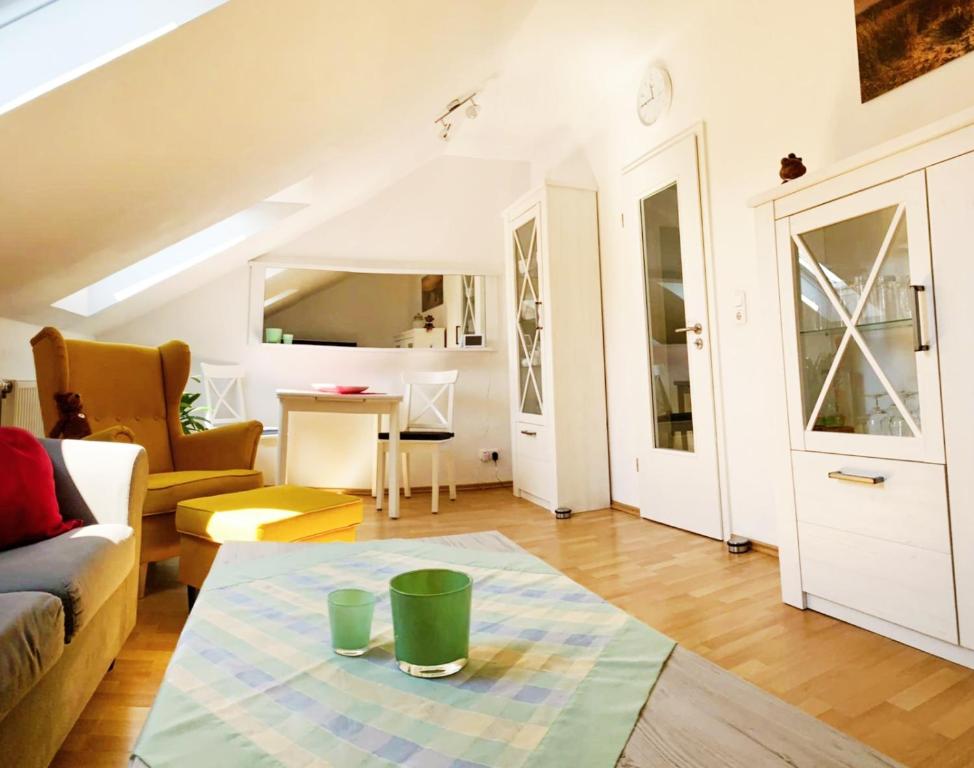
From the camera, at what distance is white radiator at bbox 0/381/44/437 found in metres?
2.40

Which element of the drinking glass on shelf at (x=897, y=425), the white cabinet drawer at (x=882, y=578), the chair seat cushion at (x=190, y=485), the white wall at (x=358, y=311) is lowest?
the white cabinet drawer at (x=882, y=578)

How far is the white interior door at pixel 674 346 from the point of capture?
2.65m

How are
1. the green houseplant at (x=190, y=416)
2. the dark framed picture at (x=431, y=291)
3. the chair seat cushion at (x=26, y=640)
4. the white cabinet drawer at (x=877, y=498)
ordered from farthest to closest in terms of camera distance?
the dark framed picture at (x=431, y=291), the green houseplant at (x=190, y=416), the white cabinet drawer at (x=877, y=498), the chair seat cushion at (x=26, y=640)

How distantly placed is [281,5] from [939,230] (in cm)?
190

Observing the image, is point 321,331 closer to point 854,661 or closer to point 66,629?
point 66,629

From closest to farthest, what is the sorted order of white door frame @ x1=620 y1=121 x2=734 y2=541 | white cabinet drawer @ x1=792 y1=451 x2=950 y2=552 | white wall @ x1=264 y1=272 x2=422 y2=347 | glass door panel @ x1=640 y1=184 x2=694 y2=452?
white cabinet drawer @ x1=792 y1=451 x2=950 y2=552 → white door frame @ x1=620 y1=121 x2=734 y2=541 → glass door panel @ x1=640 y1=184 x2=694 y2=452 → white wall @ x1=264 y1=272 x2=422 y2=347

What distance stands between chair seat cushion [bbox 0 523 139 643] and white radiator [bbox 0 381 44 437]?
1437mm

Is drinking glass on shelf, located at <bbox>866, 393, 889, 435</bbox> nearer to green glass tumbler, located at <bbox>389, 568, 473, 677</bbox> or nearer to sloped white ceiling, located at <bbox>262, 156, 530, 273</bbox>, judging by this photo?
green glass tumbler, located at <bbox>389, 568, 473, 677</bbox>

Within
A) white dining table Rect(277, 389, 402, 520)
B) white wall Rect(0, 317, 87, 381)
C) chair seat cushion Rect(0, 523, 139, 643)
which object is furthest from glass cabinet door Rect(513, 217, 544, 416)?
white wall Rect(0, 317, 87, 381)

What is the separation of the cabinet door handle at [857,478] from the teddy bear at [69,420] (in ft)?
8.28

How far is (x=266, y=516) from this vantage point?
1.67m

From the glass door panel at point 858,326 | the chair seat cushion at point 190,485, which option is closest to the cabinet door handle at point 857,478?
the glass door panel at point 858,326

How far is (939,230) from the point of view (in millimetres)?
1387

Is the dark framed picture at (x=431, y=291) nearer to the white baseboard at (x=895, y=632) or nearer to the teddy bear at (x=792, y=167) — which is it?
the teddy bear at (x=792, y=167)
